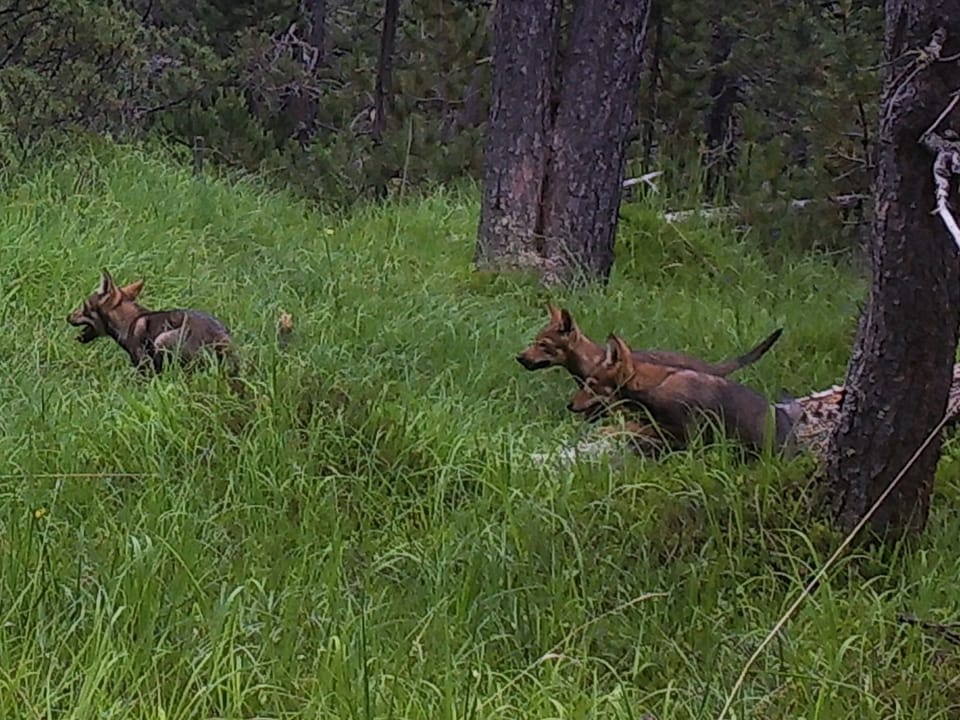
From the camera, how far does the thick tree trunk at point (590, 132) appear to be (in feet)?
27.1

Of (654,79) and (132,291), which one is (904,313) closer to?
(132,291)

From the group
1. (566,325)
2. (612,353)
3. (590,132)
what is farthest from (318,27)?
(612,353)

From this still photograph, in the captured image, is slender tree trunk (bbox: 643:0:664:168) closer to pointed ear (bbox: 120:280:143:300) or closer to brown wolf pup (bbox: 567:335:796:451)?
pointed ear (bbox: 120:280:143:300)

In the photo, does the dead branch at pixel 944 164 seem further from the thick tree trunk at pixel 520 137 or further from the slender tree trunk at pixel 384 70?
the slender tree trunk at pixel 384 70

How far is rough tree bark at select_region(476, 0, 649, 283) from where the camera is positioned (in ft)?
27.2

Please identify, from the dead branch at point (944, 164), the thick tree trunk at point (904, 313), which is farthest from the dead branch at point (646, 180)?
the dead branch at point (944, 164)

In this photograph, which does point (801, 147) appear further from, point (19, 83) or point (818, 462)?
point (818, 462)

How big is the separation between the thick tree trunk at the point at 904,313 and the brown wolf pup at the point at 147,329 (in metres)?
2.36

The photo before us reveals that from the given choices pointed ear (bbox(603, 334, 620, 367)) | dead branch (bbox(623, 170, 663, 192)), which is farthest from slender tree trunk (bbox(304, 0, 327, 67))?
pointed ear (bbox(603, 334, 620, 367))

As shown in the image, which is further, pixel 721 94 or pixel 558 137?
pixel 721 94

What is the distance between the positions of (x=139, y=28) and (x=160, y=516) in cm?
807

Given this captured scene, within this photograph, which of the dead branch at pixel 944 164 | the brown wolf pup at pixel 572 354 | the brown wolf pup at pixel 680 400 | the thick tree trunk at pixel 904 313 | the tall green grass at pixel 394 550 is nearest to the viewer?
the dead branch at pixel 944 164

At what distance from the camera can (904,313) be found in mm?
3877

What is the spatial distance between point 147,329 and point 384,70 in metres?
8.99
